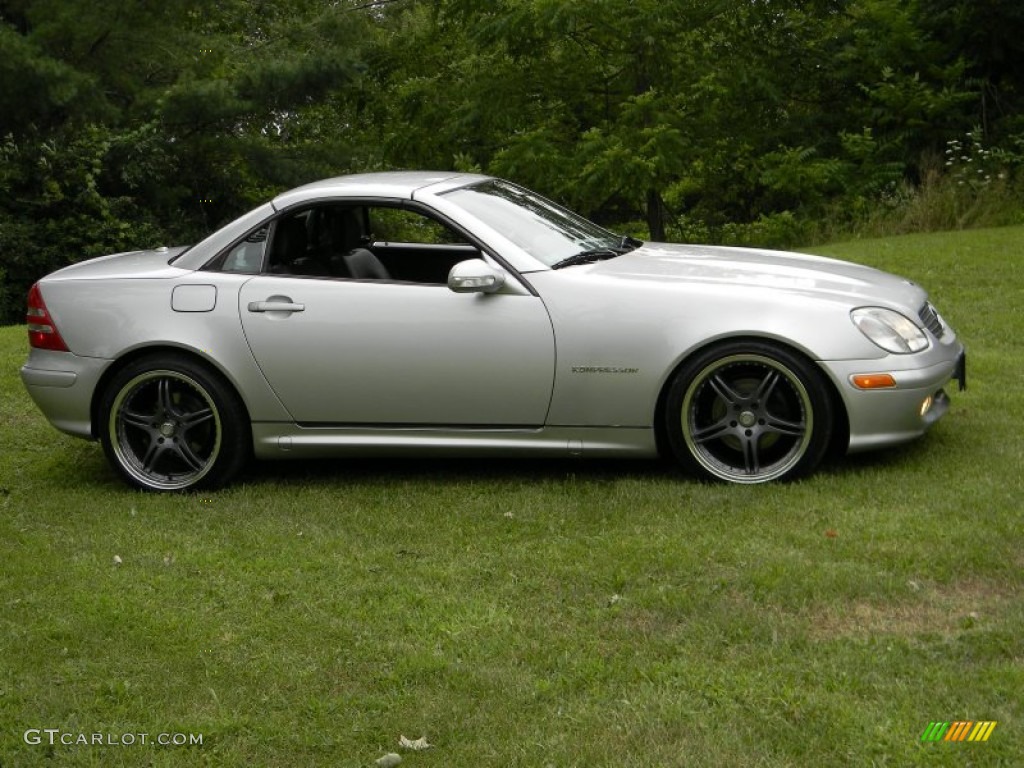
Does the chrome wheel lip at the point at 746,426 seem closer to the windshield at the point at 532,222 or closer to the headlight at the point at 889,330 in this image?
the headlight at the point at 889,330

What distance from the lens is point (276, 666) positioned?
15.5 feet

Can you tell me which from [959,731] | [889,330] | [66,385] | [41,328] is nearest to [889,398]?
[889,330]

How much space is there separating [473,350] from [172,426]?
1614 mm

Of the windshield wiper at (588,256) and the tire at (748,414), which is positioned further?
the windshield wiper at (588,256)

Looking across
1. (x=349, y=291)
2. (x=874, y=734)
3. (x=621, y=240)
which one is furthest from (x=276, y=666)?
(x=621, y=240)

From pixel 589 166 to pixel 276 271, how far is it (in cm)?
1274

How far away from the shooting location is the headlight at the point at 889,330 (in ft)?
21.2

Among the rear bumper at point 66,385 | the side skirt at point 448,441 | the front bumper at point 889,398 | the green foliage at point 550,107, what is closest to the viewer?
the front bumper at point 889,398

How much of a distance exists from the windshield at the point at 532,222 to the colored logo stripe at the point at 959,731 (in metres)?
3.39

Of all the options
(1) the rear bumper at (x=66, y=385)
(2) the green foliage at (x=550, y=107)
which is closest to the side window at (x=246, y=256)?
(1) the rear bumper at (x=66, y=385)

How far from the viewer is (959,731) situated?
155 inches

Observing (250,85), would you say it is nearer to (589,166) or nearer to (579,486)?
(589,166)

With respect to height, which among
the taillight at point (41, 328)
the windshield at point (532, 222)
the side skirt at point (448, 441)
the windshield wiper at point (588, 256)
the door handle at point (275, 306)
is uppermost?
the windshield at point (532, 222)

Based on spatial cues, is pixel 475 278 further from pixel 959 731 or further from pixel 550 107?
pixel 550 107
